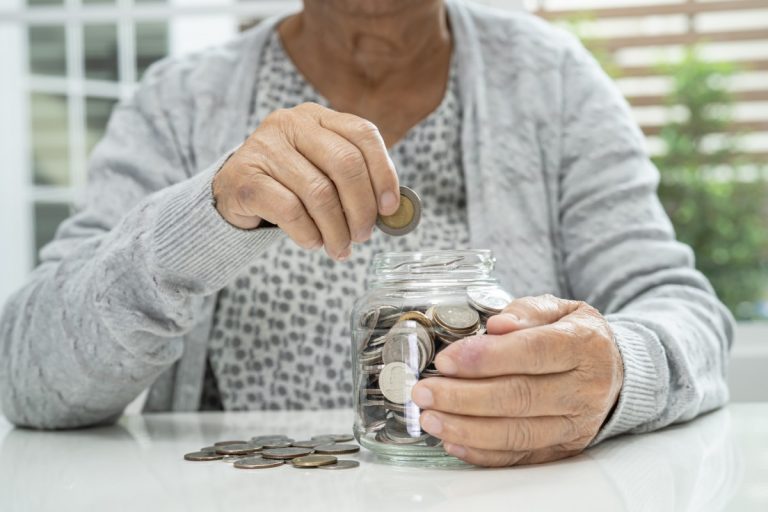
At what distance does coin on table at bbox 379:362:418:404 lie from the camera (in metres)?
0.87

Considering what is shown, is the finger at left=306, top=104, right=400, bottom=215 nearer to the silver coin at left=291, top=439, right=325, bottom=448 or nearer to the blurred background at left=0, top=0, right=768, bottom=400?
the silver coin at left=291, top=439, right=325, bottom=448

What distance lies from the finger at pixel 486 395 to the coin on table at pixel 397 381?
2cm

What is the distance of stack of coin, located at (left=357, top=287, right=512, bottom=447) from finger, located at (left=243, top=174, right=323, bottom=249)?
105mm

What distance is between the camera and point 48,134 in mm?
2777

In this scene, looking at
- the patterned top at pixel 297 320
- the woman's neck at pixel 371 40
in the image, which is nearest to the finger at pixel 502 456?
the patterned top at pixel 297 320

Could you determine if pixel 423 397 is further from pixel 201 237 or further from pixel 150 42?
pixel 150 42

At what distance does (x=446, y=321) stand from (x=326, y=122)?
24cm

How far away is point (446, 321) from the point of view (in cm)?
88

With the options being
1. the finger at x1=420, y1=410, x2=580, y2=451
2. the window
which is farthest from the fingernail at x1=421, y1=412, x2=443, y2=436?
the window

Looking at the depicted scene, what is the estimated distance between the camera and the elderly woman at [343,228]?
0.94m

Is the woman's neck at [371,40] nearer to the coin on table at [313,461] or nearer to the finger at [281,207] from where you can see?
the finger at [281,207]

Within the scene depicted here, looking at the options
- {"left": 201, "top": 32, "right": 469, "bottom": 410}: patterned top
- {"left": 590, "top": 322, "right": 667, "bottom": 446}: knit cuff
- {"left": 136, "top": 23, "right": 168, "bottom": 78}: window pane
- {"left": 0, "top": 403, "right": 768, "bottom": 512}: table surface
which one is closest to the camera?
{"left": 0, "top": 403, "right": 768, "bottom": 512}: table surface

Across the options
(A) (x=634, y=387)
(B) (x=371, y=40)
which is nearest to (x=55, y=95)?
(B) (x=371, y=40)

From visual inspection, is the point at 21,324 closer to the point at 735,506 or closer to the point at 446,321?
the point at 446,321
